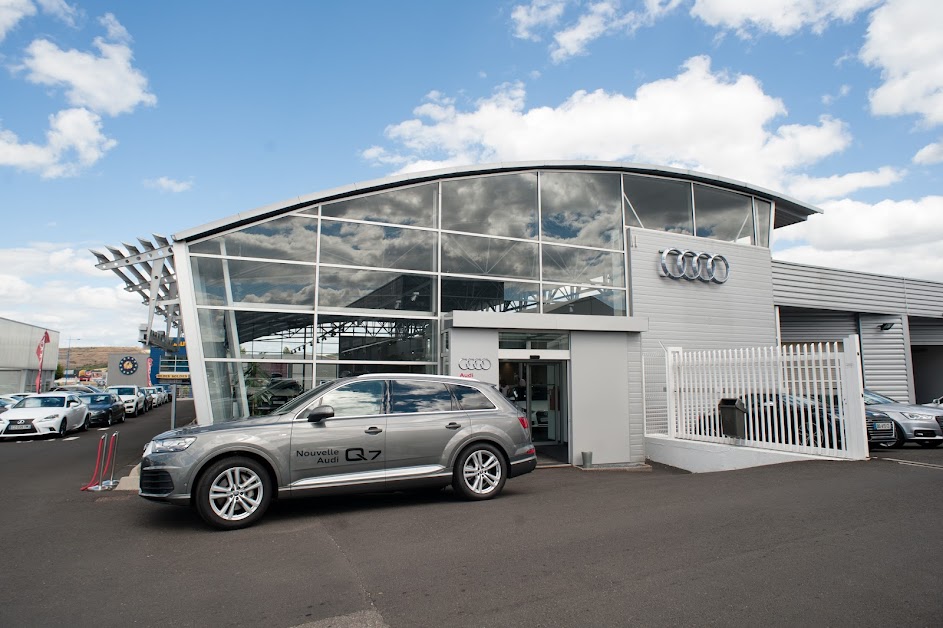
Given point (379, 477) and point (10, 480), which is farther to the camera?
point (10, 480)

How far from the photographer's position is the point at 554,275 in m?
15.0

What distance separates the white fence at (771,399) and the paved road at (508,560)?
1944 mm

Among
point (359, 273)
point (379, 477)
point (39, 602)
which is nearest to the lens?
point (39, 602)

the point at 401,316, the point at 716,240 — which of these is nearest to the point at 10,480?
the point at 401,316

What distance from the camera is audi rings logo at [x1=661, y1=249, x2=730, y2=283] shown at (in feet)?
53.3

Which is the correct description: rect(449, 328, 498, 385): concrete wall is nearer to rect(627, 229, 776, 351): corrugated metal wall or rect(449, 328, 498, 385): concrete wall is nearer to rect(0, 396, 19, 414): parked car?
rect(627, 229, 776, 351): corrugated metal wall

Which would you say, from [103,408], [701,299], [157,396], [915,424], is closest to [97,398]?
[103,408]

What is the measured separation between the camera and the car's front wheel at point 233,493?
258 inches

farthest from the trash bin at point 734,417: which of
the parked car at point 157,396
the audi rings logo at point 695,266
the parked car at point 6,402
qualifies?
the parked car at point 157,396

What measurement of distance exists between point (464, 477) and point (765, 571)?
384 cm

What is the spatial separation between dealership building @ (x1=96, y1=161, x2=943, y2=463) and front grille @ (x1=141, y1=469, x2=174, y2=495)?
17.2 ft

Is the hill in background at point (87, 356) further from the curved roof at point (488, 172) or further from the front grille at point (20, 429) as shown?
the curved roof at point (488, 172)

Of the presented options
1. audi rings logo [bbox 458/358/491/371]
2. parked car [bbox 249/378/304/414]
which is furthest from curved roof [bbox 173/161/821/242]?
audi rings logo [bbox 458/358/491/371]

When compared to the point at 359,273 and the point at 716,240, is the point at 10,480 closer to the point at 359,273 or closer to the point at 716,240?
the point at 359,273
